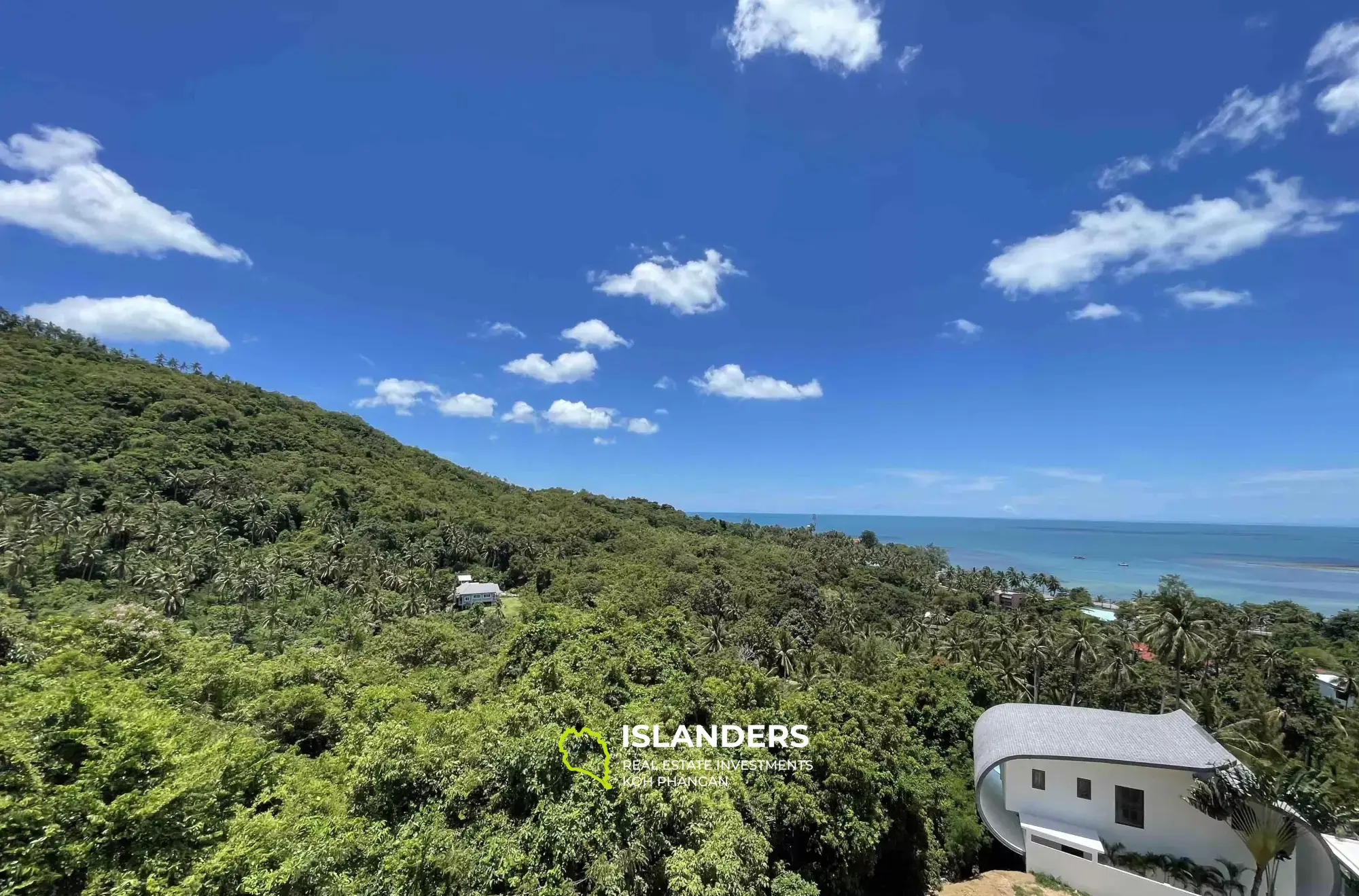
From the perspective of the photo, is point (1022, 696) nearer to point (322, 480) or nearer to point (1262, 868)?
point (1262, 868)

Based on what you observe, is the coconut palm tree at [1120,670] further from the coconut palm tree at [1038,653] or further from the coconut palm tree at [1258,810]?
the coconut palm tree at [1258,810]

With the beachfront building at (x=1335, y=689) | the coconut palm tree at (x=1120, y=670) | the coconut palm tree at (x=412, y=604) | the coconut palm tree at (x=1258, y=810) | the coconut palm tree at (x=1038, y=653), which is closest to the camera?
the coconut palm tree at (x=1258, y=810)

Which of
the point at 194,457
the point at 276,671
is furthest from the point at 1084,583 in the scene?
the point at 194,457

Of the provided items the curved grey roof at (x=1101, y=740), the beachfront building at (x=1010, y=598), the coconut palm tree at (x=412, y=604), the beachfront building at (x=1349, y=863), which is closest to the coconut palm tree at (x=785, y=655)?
the curved grey roof at (x=1101, y=740)

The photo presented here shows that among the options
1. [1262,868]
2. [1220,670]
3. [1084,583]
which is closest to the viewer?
[1262,868]

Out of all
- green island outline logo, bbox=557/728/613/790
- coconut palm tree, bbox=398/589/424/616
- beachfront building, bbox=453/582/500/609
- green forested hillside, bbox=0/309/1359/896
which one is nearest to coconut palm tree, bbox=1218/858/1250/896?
green forested hillside, bbox=0/309/1359/896

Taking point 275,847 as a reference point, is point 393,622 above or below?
below
